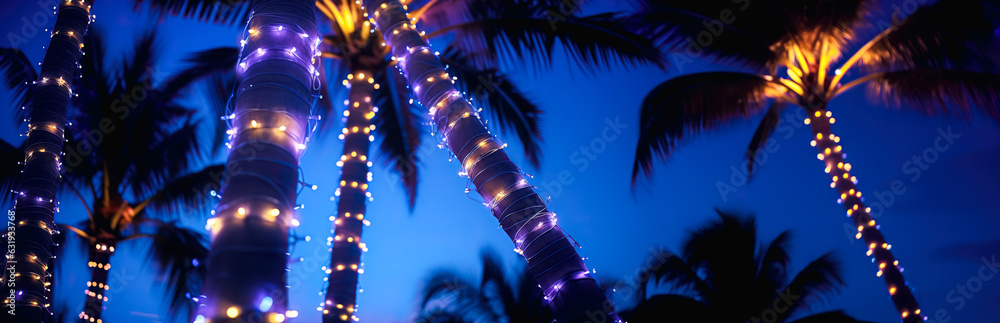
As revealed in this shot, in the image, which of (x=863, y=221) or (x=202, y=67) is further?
(x=863, y=221)

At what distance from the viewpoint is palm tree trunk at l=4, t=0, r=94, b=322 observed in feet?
14.1

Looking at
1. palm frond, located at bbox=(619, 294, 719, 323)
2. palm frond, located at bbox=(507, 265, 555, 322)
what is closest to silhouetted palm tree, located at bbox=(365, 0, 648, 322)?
palm frond, located at bbox=(619, 294, 719, 323)

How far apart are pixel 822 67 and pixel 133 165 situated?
12.5m

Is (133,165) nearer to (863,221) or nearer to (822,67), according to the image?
(822,67)

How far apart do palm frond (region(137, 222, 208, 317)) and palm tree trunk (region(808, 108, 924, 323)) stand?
11.7 m

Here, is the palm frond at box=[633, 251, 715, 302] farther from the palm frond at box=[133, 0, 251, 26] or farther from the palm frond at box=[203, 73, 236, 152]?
the palm frond at box=[133, 0, 251, 26]

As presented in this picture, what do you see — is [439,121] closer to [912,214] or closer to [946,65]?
[946,65]

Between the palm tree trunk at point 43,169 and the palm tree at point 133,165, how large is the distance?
15.9ft

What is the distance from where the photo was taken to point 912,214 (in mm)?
23156

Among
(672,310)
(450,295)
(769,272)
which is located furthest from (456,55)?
(769,272)

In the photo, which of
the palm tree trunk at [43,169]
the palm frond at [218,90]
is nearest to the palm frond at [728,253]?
the palm frond at [218,90]

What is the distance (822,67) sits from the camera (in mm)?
9469

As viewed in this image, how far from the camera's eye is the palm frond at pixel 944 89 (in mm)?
8688

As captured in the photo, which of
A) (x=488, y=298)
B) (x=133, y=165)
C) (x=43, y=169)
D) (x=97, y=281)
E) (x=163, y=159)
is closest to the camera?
(x=43, y=169)
